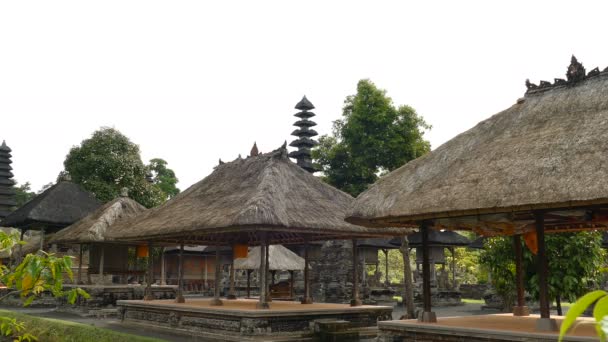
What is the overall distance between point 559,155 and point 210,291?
31156mm

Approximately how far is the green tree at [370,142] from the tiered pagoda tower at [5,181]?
29.0m

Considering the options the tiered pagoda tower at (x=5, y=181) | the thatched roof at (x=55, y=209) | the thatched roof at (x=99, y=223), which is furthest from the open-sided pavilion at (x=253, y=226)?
the tiered pagoda tower at (x=5, y=181)

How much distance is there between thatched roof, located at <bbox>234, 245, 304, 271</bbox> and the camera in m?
26.4

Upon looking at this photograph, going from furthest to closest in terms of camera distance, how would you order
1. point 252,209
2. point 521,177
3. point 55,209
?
point 55,209
point 252,209
point 521,177

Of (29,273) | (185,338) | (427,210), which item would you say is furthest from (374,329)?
(29,273)

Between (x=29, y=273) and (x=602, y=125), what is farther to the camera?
(x=602, y=125)

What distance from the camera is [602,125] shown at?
392 inches

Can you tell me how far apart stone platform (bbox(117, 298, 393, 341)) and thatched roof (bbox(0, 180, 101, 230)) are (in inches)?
484

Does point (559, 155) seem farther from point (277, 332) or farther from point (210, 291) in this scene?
point (210, 291)

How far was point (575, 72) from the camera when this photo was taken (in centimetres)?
1183

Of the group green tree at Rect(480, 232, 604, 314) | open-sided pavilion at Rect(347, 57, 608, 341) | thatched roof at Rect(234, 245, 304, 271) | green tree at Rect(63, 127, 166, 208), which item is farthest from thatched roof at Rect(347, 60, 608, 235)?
green tree at Rect(63, 127, 166, 208)

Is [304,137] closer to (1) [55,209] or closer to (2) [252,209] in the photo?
(1) [55,209]

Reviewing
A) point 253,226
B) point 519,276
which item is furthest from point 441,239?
point 253,226

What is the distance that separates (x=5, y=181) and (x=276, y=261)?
33741mm
